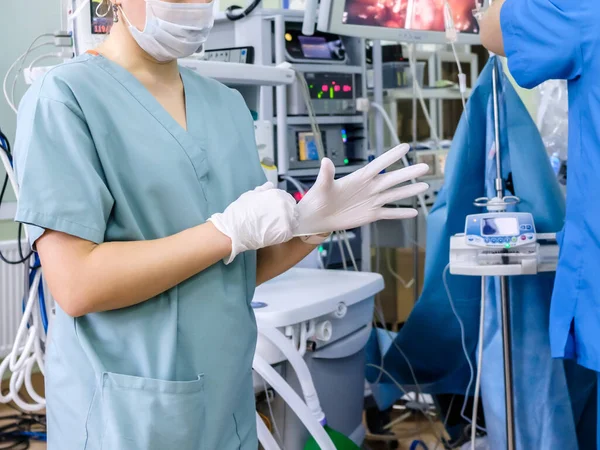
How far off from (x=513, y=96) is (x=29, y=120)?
1.41 metres

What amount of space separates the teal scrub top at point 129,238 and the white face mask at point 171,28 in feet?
0.19

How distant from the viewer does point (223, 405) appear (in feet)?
3.70

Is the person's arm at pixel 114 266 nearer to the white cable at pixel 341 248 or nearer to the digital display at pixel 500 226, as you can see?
the digital display at pixel 500 226

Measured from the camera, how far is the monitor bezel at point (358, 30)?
245cm

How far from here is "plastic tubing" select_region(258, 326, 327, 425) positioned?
177 cm

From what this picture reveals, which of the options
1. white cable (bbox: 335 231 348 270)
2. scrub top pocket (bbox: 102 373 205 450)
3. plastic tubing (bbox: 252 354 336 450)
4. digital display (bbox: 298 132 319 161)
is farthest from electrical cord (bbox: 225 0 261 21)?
scrub top pocket (bbox: 102 373 205 450)

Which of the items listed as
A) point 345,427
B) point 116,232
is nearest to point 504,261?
point 345,427

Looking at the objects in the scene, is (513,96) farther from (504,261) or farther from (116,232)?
(116,232)

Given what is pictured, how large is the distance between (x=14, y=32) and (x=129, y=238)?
8.34 feet

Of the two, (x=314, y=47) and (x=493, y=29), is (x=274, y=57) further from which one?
(x=493, y=29)

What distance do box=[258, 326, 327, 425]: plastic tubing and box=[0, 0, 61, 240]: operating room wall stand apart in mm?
1908

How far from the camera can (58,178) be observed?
1.00 m

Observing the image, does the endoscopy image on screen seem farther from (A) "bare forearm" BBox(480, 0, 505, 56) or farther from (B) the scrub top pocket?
(B) the scrub top pocket

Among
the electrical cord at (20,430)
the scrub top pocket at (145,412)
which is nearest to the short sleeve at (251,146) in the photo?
the scrub top pocket at (145,412)
